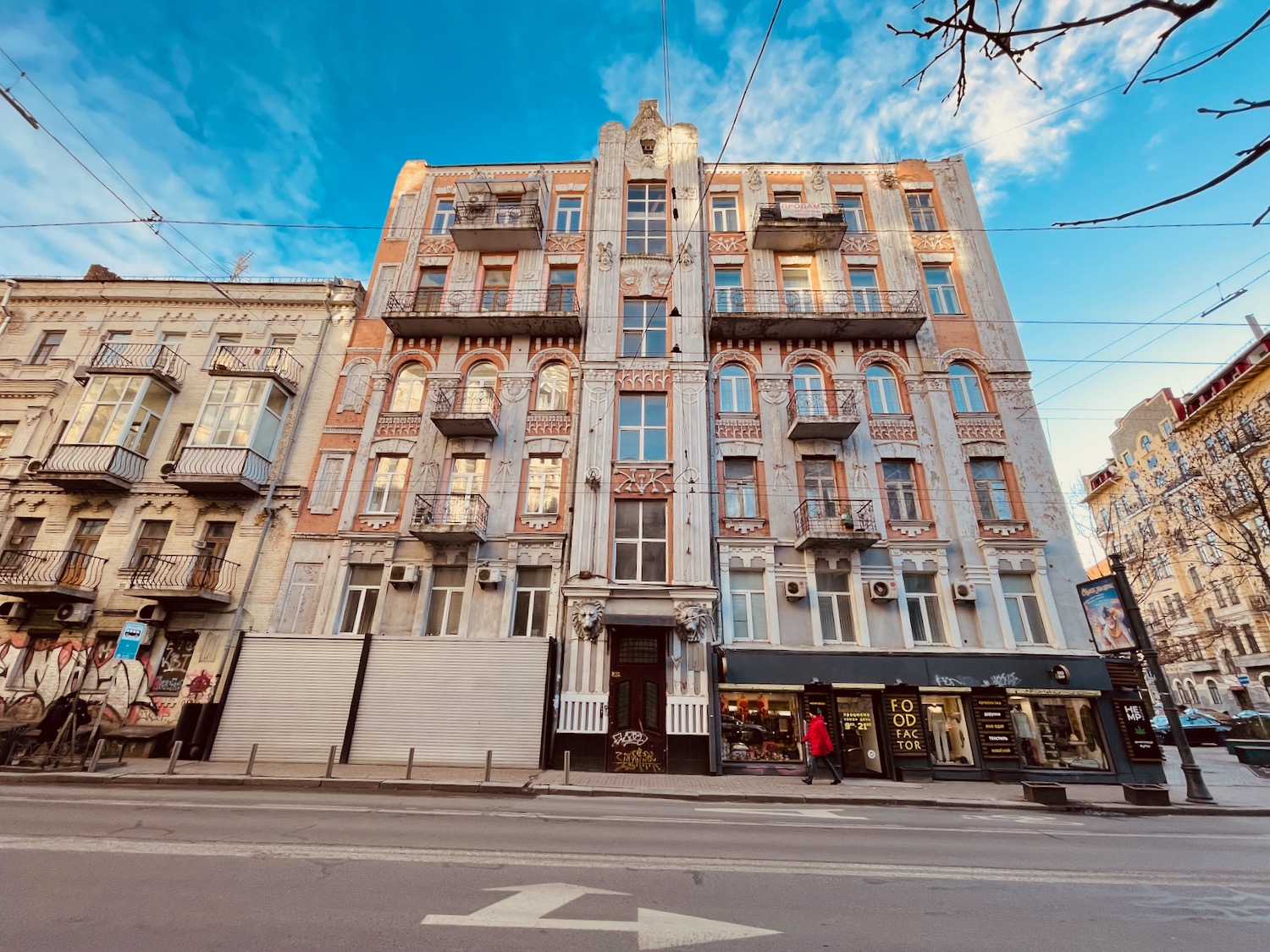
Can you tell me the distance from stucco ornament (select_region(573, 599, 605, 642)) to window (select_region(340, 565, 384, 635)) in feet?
21.6

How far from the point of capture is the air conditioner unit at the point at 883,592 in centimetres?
1675

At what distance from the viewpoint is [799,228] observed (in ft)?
70.9

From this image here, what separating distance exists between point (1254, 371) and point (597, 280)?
1443 inches

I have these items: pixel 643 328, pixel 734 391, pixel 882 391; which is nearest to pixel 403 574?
pixel 643 328

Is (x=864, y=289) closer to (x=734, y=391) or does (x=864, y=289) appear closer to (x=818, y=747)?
(x=734, y=391)

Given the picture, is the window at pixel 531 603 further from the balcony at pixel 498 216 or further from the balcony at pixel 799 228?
the balcony at pixel 799 228

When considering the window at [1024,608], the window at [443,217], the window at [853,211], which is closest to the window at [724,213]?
the window at [853,211]

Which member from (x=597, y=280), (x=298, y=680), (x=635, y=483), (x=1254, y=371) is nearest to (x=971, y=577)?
(x=635, y=483)

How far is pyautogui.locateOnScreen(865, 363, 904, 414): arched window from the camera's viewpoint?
19781 millimetres

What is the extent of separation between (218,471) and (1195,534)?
164 feet

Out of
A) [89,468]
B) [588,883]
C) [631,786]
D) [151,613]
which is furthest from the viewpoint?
[89,468]

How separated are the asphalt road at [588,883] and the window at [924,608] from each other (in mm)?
7337

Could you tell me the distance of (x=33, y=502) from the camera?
18781mm

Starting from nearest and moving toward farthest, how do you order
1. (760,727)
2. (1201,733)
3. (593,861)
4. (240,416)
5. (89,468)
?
(593,861) < (760,727) < (89,468) < (240,416) < (1201,733)
